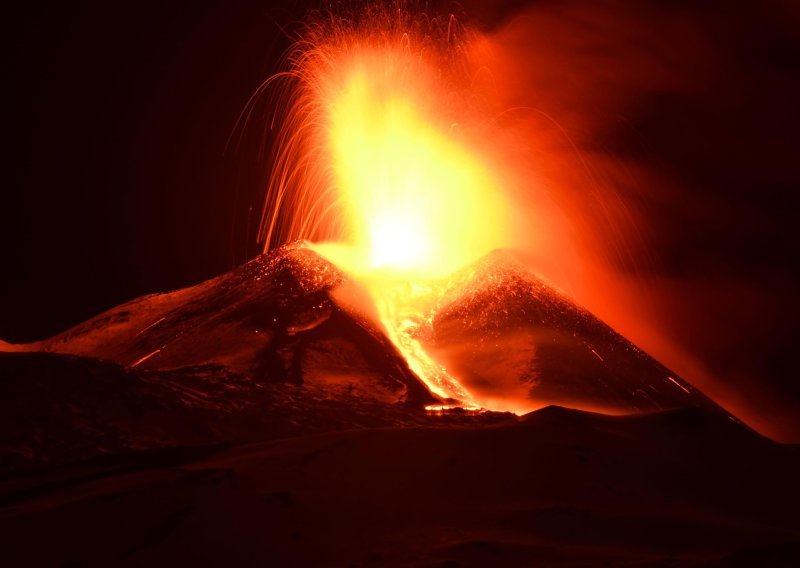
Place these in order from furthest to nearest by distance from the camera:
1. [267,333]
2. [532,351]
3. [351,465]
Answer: [532,351], [267,333], [351,465]

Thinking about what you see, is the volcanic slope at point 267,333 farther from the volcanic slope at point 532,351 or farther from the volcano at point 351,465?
the volcanic slope at point 532,351

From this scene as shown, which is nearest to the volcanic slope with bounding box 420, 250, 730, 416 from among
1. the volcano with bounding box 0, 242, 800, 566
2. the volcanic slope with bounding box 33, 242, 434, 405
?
the volcano with bounding box 0, 242, 800, 566

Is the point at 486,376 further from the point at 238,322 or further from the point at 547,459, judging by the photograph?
the point at 547,459

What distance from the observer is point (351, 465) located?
53.8 feet

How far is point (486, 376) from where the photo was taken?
3291cm

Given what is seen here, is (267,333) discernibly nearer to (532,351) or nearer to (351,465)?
(532,351)

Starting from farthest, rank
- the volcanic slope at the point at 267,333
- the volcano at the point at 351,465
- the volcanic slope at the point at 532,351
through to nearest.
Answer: the volcanic slope at the point at 532,351 < the volcanic slope at the point at 267,333 < the volcano at the point at 351,465

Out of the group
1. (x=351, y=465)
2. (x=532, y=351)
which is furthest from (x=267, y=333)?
(x=351, y=465)

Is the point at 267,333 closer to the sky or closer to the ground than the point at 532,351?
closer to the ground

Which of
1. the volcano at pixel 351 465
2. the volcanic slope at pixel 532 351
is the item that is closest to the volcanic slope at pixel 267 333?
the volcano at pixel 351 465

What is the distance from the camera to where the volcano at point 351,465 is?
12.8m

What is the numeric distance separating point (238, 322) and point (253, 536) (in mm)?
21550

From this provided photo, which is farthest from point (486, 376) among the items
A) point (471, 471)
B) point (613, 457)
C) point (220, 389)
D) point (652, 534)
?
point (652, 534)

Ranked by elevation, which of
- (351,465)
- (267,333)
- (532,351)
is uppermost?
(532,351)
